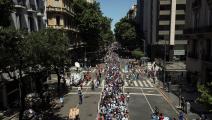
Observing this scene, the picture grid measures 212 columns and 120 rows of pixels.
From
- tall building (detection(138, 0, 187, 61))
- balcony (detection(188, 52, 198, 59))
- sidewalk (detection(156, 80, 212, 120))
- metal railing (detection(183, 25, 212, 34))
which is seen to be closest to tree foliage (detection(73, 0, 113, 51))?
tall building (detection(138, 0, 187, 61))

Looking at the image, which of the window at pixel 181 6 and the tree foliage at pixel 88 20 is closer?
the tree foliage at pixel 88 20

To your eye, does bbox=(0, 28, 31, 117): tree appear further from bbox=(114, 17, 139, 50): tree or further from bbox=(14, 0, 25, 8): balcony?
bbox=(114, 17, 139, 50): tree

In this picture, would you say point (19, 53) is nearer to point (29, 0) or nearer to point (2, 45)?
point (2, 45)

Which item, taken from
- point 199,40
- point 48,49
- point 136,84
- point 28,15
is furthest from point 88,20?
point 48,49

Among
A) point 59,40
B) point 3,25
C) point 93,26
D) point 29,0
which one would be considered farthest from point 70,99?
point 93,26

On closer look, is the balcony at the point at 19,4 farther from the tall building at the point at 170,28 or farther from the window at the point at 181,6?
the window at the point at 181,6

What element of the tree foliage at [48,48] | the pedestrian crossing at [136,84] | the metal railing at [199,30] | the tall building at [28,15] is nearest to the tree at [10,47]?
the tree foliage at [48,48]
